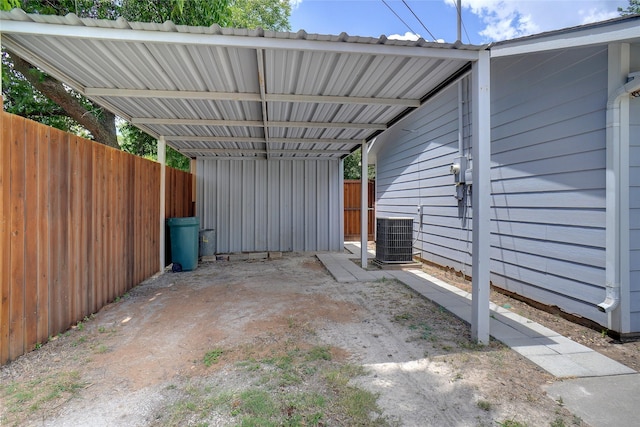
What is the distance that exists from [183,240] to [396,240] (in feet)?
14.0

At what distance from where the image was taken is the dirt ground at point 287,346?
188 centimetres

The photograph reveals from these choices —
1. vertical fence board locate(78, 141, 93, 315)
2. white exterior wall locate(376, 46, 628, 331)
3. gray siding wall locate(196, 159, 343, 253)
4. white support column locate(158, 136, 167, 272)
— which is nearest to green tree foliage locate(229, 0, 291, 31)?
gray siding wall locate(196, 159, 343, 253)

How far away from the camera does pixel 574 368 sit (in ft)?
7.79

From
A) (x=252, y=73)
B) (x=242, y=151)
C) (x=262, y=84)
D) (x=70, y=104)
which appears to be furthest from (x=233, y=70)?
(x=70, y=104)

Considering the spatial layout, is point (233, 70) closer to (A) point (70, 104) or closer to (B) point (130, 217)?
(B) point (130, 217)

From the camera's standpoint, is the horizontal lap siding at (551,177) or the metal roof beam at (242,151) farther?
the metal roof beam at (242,151)

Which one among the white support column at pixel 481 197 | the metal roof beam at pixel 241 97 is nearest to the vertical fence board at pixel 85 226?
the metal roof beam at pixel 241 97

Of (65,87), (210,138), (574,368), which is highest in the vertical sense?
(65,87)

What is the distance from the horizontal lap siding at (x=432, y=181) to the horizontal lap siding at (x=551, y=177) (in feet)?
2.74

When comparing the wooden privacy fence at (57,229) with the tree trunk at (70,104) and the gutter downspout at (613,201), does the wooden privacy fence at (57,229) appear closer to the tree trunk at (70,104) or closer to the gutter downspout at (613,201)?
the tree trunk at (70,104)

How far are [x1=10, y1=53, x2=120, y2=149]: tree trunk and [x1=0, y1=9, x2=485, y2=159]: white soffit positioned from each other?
2.05 metres

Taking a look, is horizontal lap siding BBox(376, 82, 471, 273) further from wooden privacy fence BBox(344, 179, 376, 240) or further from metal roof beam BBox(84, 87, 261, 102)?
metal roof beam BBox(84, 87, 261, 102)

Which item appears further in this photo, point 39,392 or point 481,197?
point 481,197

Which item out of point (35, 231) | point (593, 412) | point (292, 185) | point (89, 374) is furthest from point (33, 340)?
point (292, 185)
